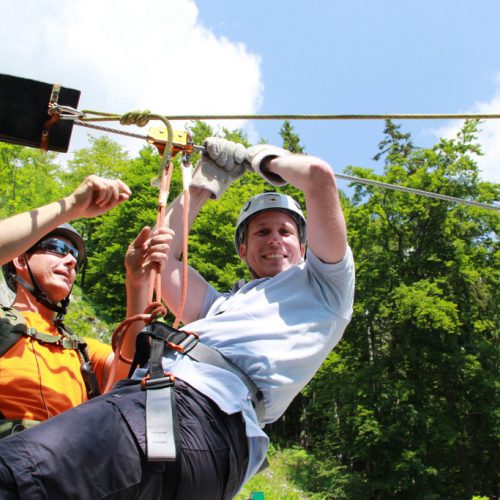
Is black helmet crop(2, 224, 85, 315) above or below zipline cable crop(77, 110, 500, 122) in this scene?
below

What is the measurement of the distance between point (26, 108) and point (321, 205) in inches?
75.3

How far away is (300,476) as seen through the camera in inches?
790

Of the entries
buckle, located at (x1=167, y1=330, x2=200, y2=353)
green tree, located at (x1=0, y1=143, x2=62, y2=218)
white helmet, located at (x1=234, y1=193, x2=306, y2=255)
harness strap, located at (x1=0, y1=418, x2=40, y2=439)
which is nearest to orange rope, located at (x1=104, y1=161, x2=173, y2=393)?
buckle, located at (x1=167, y1=330, x2=200, y2=353)

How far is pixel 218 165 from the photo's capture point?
135 inches

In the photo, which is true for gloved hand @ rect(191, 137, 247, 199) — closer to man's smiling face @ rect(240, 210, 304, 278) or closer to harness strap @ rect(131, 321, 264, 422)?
man's smiling face @ rect(240, 210, 304, 278)

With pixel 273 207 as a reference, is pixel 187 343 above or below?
below

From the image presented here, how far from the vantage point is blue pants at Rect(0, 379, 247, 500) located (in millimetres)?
1623

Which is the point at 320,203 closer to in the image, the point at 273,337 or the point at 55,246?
the point at 273,337

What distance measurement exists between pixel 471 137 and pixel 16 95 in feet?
68.5

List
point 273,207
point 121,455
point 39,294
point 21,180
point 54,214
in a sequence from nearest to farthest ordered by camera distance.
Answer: point 121,455, point 54,214, point 273,207, point 39,294, point 21,180

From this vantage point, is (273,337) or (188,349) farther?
(273,337)

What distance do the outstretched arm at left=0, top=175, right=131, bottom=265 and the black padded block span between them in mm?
878

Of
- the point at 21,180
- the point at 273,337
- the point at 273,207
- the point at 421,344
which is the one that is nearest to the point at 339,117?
the point at 273,207

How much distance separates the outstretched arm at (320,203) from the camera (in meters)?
2.50
